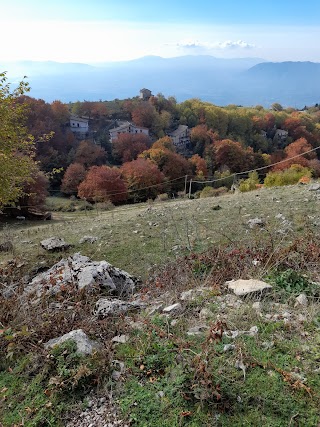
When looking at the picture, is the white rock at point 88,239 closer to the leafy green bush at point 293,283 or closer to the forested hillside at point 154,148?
the leafy green bush at point 293,283

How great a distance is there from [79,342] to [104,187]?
147 ft

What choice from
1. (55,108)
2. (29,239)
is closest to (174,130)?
(55,108)

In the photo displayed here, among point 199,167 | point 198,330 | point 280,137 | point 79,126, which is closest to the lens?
point 198,330

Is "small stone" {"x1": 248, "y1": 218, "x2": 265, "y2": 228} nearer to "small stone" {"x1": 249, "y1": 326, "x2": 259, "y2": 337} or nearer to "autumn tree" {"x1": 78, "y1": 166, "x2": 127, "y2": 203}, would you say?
"small stone" {"x1": 249, "y1": 326, "x2": 259, "y2": 337}

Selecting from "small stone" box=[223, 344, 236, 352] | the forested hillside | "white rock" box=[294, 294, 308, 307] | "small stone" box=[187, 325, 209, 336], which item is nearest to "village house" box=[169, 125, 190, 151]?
the forested hillside

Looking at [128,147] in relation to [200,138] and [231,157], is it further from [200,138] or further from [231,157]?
[231,157]

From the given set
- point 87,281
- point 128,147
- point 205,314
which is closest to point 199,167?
point 128,147

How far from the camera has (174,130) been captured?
325 feet

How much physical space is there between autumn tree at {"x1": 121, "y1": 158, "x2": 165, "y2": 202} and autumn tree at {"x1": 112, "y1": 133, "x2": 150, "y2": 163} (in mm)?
18932

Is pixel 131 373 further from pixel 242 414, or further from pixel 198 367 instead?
pixel 242 414

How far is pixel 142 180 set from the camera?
172 ft

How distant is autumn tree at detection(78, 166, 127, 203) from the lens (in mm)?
45750

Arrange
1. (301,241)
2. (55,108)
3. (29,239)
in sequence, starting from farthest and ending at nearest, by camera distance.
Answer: (55,108) → (29,239) → (301,241)

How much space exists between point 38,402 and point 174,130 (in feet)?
325
